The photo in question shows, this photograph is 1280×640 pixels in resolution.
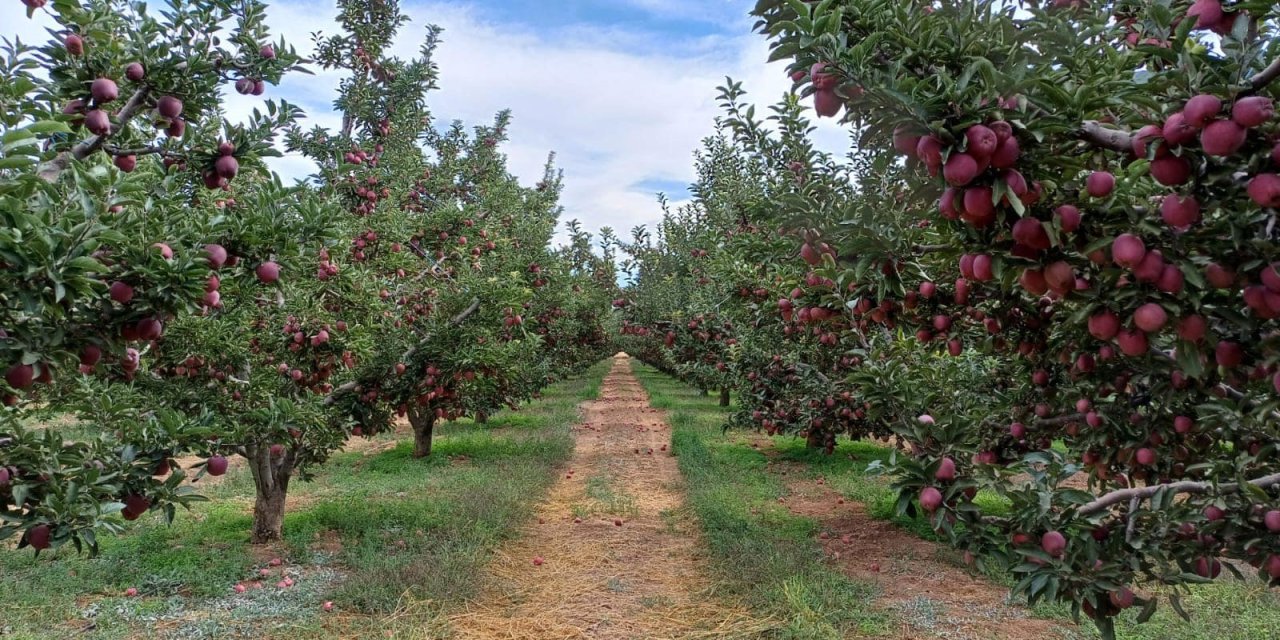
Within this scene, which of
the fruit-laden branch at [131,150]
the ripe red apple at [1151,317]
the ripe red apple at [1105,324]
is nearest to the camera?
the ripe red apple at [1151,317]

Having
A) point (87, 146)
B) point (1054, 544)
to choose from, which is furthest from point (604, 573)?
point (87, 146)

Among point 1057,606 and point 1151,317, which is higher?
point 1151,317

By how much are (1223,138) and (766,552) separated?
5527mm

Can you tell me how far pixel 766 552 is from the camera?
6453mm

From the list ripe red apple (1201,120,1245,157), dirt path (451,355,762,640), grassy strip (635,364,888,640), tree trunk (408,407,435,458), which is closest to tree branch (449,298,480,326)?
dirt path (451,355,762,640)

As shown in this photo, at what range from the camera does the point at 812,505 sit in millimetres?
8969

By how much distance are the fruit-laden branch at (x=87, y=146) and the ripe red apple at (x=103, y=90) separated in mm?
138

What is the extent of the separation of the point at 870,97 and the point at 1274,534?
2042 millimetres

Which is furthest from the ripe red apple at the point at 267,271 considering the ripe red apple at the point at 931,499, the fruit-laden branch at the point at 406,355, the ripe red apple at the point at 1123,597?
the fruit-laden branch at the point at 406,355

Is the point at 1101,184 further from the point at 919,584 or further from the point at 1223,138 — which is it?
the point at 919,584

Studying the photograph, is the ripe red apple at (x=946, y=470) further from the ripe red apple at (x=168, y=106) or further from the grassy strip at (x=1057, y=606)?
the ripe red apple at (x=168, y=106)

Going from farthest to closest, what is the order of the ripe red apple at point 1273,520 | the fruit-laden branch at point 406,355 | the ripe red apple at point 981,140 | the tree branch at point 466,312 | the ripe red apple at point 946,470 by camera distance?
the tree branch at point 466,312 → the fruit-laden branch at point 406,355 → the ripe red apple at point 946,470 → the ripe red apple at point 1273,520 → the ripe red apple at point 981,140

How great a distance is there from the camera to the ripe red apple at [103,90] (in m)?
2.95

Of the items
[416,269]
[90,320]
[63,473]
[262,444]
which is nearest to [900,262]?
[90,320]
